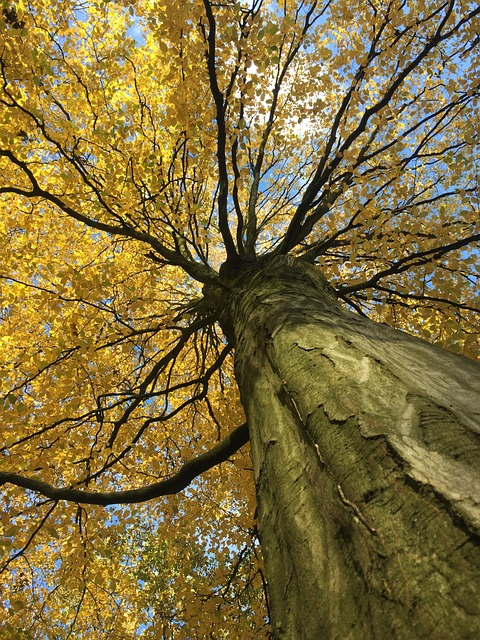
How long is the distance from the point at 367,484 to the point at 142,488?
1943 millimetres

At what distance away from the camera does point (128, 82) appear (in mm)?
7176

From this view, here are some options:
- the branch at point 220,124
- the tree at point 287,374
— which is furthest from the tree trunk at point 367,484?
the branch at point 220,124

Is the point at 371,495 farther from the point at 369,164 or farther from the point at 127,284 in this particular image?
the point at 369,164

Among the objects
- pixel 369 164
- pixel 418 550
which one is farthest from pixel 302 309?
pixel 369 164

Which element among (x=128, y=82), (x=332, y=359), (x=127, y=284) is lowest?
(x=332, y=359)

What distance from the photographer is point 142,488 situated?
2.51 meters

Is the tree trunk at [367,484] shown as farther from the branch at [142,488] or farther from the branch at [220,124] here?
the branch at [220,124]

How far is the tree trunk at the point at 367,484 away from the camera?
688 mm

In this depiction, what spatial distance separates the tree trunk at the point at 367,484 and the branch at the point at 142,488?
98 centimetres

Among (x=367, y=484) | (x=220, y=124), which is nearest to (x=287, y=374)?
(x=367, y=484)

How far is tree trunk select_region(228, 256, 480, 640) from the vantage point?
69cm

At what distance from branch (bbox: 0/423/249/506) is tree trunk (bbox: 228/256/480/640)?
984 mm

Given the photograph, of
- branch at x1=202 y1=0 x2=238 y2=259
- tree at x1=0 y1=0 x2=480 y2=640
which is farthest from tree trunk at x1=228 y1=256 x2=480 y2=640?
branch at x1=202 y1=0 x2=238 y2=259

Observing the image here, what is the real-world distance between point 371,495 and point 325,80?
19.3 feet
